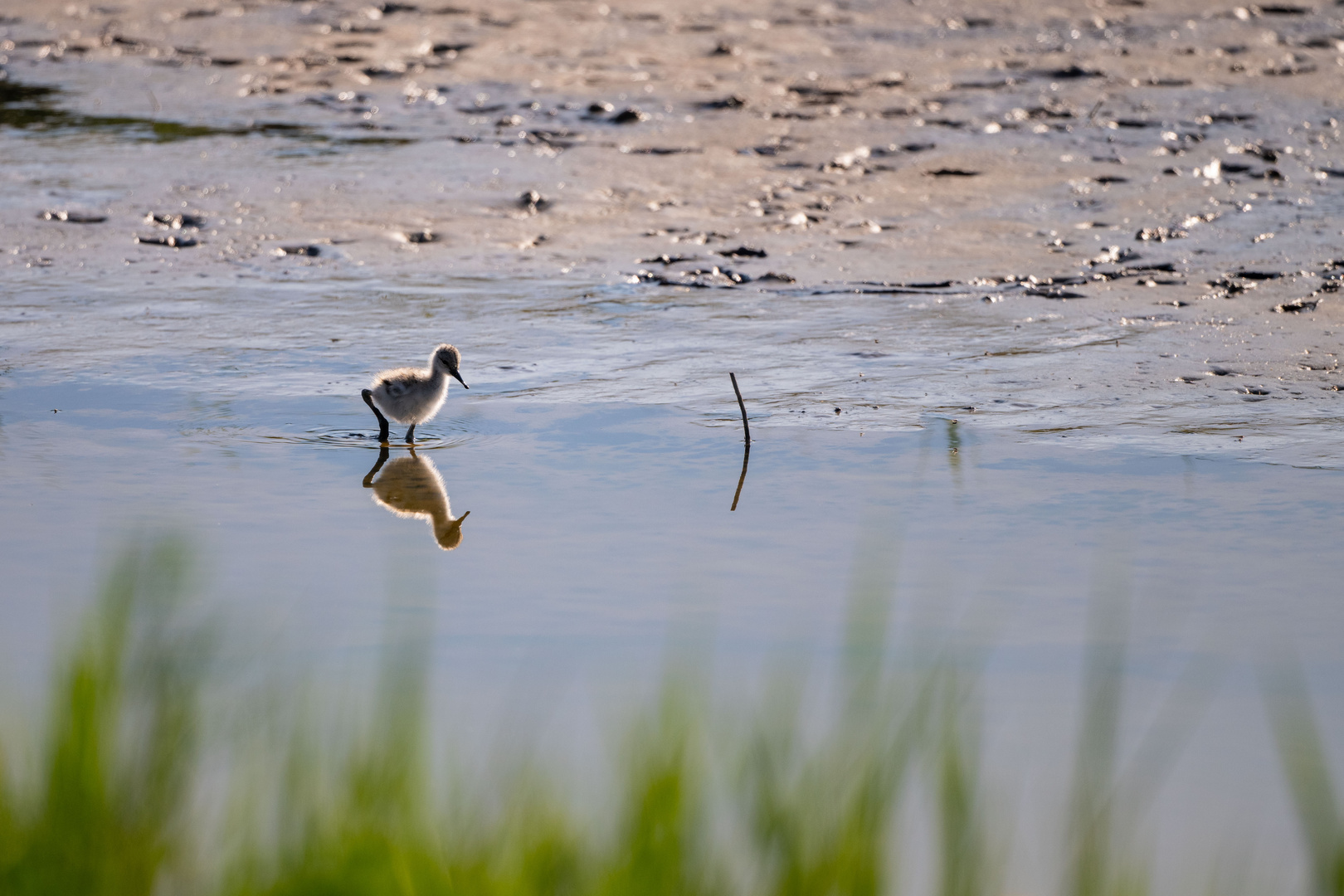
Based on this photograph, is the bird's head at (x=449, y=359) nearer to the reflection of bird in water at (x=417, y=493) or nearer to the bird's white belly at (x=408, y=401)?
the bird's white belly at (x=408, y=401)

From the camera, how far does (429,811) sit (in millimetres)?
2381

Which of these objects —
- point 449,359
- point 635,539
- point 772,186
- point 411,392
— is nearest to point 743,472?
point 635,539

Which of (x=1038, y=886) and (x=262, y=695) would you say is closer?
(x=262, y=695)

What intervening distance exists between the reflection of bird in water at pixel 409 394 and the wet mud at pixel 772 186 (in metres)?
0.40

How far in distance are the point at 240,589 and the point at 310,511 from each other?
75 cm

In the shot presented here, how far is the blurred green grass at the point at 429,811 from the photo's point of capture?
87.4 inches

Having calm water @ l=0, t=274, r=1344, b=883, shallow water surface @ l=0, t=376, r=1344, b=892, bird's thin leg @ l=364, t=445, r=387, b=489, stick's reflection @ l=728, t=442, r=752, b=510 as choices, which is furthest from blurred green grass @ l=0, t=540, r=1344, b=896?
bird's thin leg @ l=364, t=445, r=387, b=489

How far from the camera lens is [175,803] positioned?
2.46 meters

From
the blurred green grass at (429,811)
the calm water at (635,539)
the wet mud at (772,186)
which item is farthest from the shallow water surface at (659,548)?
the blurred green grass at (429,811)

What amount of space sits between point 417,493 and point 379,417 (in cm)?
80

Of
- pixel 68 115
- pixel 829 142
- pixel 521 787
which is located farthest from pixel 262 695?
pixel 68 115

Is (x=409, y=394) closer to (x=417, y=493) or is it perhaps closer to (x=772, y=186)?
(x=417, y=493)

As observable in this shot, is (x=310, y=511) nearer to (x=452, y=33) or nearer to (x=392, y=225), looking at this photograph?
(x=392, y=225)

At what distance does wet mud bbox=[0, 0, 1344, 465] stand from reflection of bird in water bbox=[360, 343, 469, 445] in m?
0.40
